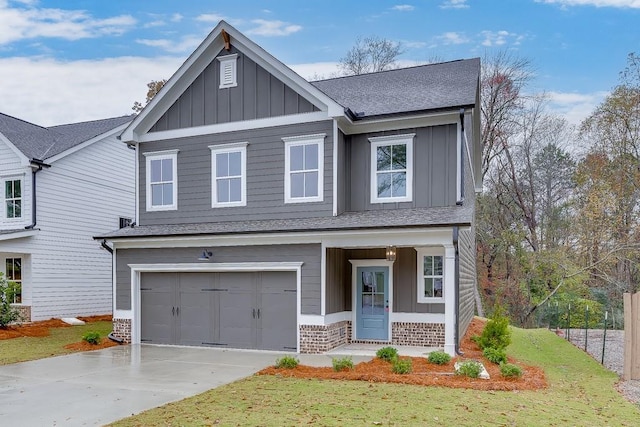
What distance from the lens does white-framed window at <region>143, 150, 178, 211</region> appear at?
47.3 feet

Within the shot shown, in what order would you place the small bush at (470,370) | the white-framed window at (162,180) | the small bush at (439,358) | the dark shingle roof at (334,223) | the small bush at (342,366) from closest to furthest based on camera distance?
the small bush at (470,370), the small bush at (342,366), the small bush at (439,358), the dark shingle roof at (334,223), the white-framed window at (162,180)

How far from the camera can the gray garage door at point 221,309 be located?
12.4 meters

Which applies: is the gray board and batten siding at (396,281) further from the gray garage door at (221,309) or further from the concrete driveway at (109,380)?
the concrete driveway at (109,380)

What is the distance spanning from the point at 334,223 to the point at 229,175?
12.2 ft

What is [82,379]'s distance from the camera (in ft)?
30.5

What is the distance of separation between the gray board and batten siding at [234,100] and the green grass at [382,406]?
23.5 feet

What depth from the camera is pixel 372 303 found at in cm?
1309

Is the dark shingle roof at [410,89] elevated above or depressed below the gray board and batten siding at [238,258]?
above

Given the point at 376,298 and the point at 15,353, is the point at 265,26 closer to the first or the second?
the point at 376,298

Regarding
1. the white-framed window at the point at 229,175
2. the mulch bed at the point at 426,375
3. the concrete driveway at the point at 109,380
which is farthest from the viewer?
the white-framed window at the point at 229,175

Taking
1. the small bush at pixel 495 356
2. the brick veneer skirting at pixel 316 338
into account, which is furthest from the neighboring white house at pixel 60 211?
the small bush at pixel 495 356

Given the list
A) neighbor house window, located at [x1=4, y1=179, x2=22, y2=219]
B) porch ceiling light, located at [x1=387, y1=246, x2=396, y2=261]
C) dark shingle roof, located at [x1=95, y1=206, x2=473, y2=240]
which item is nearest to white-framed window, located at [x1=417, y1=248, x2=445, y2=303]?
porch ceiling light, located at [x1=387, y1=246, x2=396, y2=261]

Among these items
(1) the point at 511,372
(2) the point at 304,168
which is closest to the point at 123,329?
(2) the point at 304,168

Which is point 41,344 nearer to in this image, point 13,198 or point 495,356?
point 13,198
